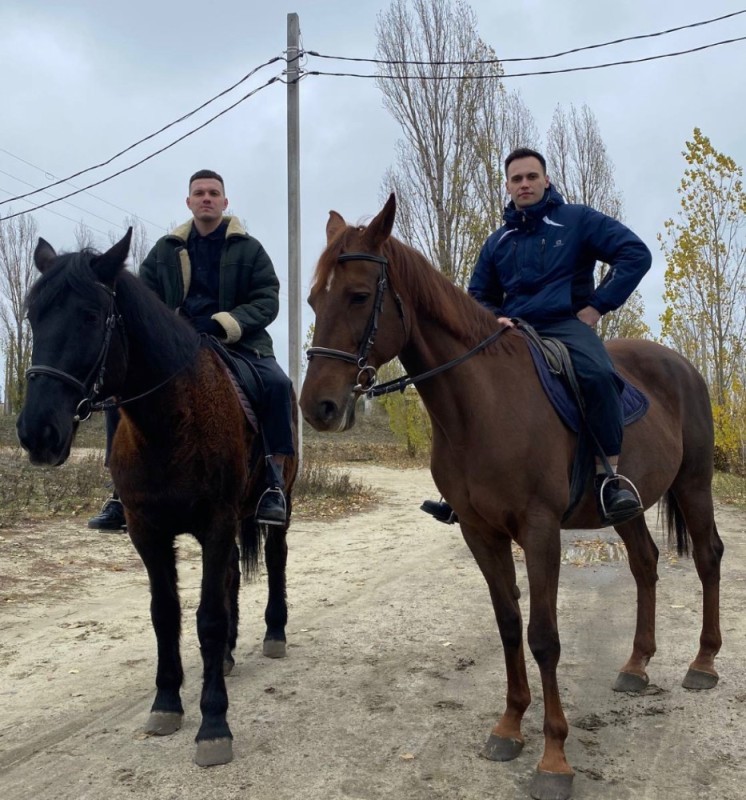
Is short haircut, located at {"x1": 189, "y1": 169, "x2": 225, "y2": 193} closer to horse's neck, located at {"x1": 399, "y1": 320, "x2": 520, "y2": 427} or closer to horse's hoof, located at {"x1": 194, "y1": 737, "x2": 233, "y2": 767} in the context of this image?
horse's neck, located at {"x1": 399, "y1": 320, "x2": 520, "y2": 427}

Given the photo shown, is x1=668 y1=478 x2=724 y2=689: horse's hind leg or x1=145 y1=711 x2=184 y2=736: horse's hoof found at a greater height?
x1=668 y1=478 x2=724 y2=689: horse's hind leg

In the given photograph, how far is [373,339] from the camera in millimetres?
3018

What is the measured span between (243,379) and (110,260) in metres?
1.12

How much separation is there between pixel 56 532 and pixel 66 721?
5.67m

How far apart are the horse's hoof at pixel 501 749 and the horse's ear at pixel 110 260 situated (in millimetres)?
2821

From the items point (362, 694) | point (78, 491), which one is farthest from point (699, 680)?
point (78, 491)

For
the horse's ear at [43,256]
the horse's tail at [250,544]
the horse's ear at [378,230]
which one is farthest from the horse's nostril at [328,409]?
the horse's tail at [250,544]

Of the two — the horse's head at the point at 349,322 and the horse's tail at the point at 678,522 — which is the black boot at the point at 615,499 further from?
the horse's tail at the point at 678,522

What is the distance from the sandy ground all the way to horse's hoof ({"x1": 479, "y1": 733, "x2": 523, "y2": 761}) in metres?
0.08

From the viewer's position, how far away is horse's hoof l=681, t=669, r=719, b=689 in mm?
4156

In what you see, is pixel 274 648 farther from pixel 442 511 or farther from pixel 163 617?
pixel 442 511

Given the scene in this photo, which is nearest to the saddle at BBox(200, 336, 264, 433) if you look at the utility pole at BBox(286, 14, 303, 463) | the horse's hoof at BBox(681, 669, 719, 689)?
the horse's hoof at BBox(681, 669, 719, 689)

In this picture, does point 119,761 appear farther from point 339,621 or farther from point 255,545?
point 339,621

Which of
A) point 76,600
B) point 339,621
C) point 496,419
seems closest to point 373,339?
point 496,419
